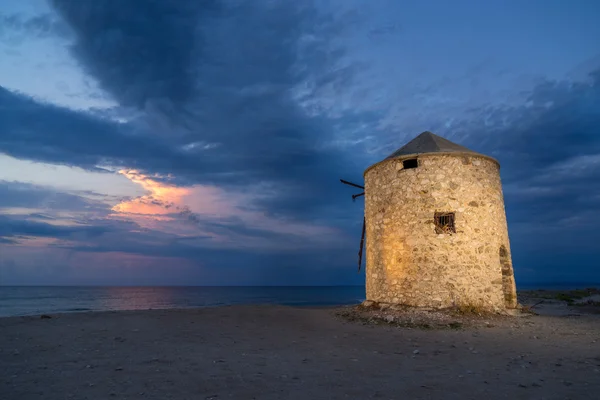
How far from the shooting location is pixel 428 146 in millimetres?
13742

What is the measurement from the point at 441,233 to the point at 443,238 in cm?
19

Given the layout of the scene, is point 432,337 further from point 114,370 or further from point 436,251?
point 114,370

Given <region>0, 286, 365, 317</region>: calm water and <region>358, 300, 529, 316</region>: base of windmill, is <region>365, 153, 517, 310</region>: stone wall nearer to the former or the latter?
<region>358, 300, 529, 316</region>: base of windmill

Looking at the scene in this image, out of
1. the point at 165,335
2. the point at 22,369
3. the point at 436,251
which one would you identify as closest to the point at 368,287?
the point at 436,251

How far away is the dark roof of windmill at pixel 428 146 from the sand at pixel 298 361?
250 inches

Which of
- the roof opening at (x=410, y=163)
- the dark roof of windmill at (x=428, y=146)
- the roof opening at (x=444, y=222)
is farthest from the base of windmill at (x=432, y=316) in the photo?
the dark roof of windmill at (x=428, y=146)

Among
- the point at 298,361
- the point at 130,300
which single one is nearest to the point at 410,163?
the point at 298,361

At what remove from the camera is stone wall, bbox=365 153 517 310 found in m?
12.1

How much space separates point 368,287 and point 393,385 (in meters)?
9.62

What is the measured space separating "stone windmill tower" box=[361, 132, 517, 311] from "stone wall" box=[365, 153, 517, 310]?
33 mm

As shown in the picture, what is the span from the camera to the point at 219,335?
371 inches

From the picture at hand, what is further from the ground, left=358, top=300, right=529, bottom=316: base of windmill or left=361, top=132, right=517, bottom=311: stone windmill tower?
left=361, top=132, right=517, bottom=311: stone windmill tower

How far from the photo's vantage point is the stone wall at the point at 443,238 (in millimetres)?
12125

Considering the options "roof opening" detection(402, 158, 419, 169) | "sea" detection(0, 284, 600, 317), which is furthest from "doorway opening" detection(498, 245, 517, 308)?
"sea" detection(0, 284, 600, 317)
